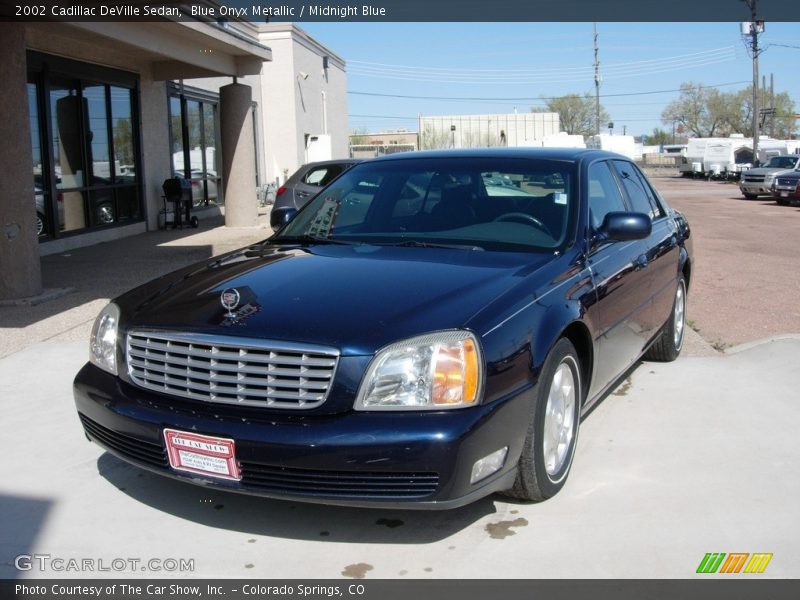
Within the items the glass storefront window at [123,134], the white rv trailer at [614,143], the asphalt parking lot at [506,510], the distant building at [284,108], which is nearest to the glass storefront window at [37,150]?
the glass storefront window at [123,134]

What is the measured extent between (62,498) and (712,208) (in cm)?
2601

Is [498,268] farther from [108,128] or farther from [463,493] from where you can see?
[108,128]

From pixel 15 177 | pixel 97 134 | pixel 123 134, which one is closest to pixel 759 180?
pixel 123 134

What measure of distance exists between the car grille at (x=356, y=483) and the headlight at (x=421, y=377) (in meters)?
0.26

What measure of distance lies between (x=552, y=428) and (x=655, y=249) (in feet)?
7.65

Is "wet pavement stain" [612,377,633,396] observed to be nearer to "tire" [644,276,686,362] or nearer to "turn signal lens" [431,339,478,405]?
"tire" [644,276,686,362]

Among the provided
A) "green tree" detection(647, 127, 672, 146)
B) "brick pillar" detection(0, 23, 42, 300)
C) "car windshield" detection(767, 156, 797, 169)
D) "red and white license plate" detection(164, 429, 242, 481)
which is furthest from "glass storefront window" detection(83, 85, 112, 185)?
"green tree" detection(647, 127, 672, 146)

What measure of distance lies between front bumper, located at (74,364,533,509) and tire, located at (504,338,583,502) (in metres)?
0.24

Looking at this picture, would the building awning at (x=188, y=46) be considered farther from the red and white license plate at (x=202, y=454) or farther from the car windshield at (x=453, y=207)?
the red and white license plate at (x=202, y=454)

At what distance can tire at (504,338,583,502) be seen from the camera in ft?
12.3

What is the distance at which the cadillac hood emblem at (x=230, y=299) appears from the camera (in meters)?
3.72

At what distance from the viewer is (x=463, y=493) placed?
3.35m

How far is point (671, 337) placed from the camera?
6625 mm

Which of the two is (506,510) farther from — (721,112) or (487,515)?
(721,112)
